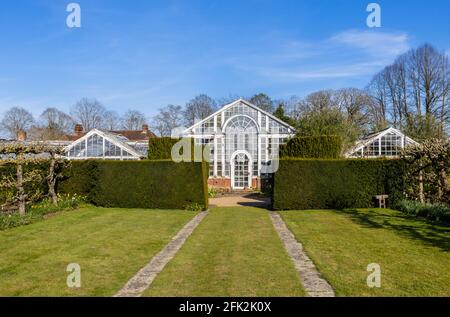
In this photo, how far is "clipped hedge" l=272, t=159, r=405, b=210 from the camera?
47.1ft

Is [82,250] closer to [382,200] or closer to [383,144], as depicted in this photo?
[382,200]

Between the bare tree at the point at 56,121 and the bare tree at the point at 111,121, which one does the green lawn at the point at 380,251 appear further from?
the bare tree at the point at 111,121

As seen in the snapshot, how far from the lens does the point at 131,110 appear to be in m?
58.9

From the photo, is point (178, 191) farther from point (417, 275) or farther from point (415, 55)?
point (415, 55)

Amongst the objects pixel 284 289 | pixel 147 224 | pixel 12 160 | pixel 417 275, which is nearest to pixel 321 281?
pixel 284 289

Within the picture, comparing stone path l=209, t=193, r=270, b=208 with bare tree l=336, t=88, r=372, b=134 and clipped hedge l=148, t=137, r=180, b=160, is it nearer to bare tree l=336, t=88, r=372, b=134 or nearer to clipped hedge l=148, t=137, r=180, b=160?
clipped hedge l=148, t=137, r=180, b=160

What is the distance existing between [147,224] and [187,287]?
6.20 meters

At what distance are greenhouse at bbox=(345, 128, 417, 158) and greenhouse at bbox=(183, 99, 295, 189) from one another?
540 centimetres

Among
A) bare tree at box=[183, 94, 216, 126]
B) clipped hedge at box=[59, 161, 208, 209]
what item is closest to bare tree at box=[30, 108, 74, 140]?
bare tree at box=[183, 94, 216, 126]

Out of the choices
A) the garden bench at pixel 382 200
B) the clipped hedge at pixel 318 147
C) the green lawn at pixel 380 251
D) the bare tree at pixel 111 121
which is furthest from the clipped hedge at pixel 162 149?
the bare tree at pixel 111 121

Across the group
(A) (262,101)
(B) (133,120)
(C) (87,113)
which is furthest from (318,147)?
(B) (133,120)

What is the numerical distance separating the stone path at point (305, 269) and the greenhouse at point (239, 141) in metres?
16.8

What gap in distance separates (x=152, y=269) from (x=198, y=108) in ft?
141

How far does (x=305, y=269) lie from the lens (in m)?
6.17
